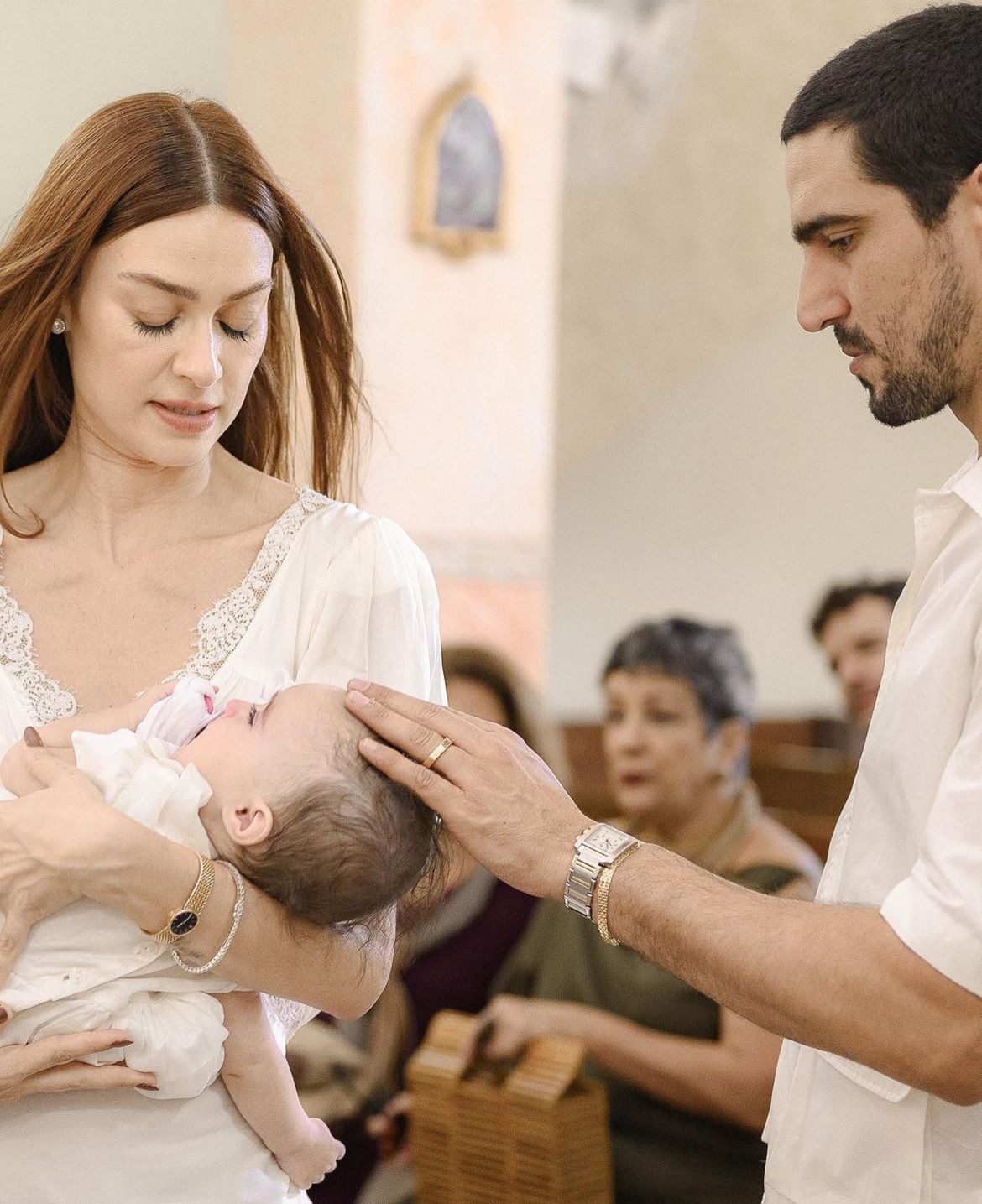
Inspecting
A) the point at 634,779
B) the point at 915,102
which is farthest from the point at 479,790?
the point at 634,779

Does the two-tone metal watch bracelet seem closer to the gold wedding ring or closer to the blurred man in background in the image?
the gold wedding ring

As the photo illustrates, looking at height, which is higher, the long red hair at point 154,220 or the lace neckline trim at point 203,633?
the long red hair at point 154,220

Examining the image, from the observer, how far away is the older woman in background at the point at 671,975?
3291 millimetres

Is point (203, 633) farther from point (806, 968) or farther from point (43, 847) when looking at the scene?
point (806, 968)

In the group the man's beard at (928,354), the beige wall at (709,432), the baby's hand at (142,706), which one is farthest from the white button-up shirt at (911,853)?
the beige wall at (709,432)

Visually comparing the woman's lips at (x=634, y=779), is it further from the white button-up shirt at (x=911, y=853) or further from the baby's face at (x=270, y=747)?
the baby's face at (x=270, y=747)

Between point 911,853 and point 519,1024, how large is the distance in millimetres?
1735

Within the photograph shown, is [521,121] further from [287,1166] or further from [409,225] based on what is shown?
[287,1166]

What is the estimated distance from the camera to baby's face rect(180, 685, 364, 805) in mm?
1836

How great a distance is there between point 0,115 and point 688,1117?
2436mm

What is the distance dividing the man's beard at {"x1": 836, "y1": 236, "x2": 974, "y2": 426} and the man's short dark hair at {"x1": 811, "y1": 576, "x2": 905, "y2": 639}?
291 cm

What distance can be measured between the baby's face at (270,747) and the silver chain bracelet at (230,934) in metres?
0.09

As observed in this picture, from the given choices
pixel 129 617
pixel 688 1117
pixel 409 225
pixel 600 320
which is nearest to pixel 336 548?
pixel 129 617

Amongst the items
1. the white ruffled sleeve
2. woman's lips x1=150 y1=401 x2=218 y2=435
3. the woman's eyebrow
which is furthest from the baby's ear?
the woman's eyebrow
